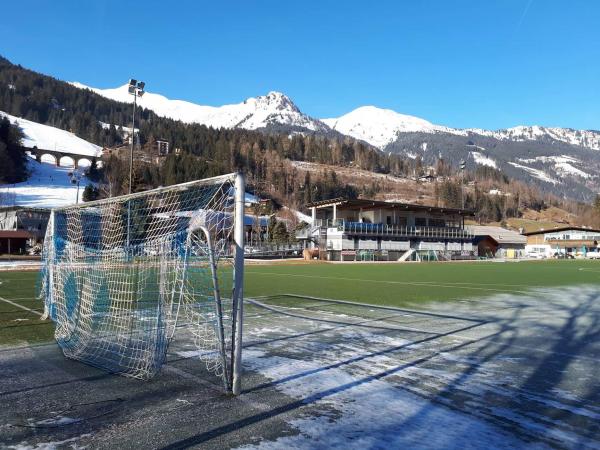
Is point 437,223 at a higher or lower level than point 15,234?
higher

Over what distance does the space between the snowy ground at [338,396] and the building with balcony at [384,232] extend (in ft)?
162

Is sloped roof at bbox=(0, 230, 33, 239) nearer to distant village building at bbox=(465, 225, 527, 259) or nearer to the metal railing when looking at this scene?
the metal railing

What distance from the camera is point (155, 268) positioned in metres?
6.79

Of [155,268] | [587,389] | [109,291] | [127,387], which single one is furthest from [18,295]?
[587,389]

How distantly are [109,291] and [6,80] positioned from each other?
23351 cm

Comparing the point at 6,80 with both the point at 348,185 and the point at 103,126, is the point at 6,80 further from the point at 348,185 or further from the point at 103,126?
the point at 348,185

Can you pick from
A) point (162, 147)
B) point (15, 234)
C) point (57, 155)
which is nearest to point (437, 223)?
point (15, 234)

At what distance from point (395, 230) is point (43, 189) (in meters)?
70.7

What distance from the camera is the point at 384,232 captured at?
61.4 metres

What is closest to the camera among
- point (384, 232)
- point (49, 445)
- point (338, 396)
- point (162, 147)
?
point (49, 445)

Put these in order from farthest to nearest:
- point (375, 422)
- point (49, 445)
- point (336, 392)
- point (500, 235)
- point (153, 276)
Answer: point (500, 235) → point (153, 276) → point (336, 392) → point (375, 422) → point (49, 445)

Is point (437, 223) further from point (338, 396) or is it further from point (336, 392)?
point (338, 396)

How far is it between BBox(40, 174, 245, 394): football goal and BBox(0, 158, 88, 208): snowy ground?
60346 mm

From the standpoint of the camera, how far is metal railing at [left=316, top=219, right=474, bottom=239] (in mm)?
58062
